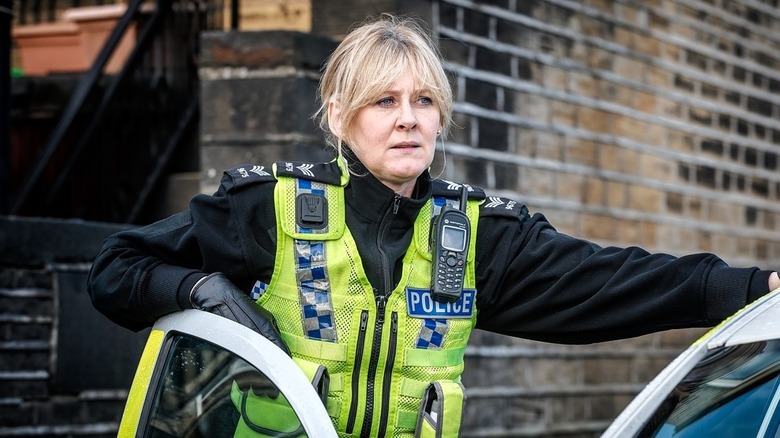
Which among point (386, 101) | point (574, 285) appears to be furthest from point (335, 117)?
point (574, 285)

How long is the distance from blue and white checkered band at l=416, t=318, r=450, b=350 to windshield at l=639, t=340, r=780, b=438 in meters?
0.69

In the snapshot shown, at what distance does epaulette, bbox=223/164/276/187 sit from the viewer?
120 inches

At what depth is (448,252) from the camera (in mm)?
3023

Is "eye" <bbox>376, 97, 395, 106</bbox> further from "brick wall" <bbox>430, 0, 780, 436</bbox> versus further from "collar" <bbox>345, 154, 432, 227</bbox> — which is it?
"brick wall" <bbox>430, 0, 780, 436</bbox>

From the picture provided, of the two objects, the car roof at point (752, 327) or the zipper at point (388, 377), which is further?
the zipper at point (388, 377)

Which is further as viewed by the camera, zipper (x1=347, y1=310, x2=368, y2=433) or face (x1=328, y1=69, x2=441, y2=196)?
face (x1=328, y1=69, x2=441, y2=196)

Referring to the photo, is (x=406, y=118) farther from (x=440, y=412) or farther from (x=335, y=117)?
(x=440, y=412)

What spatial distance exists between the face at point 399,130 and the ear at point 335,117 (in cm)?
7

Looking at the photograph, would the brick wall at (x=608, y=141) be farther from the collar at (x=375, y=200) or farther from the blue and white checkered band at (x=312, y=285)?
the blue and white checkered band at (x=312, y=285)

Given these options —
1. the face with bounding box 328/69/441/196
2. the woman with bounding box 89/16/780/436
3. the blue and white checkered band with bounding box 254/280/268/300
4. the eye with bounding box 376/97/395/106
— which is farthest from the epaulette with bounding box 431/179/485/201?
the blue and white checkered band with bounding box 254/280/268/300

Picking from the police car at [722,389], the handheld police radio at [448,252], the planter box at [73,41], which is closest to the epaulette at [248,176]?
the handheld police radio at [448,252]

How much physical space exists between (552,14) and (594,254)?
171 inches

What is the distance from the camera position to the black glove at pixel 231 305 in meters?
2.76

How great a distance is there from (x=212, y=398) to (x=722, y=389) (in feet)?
3.51
